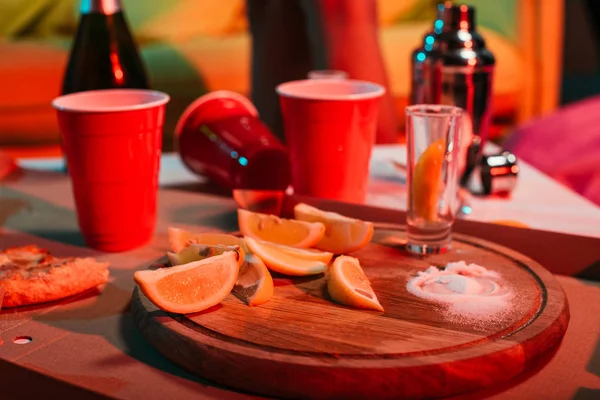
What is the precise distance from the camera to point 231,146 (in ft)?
3.91

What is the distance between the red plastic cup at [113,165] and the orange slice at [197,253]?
0.17 metres

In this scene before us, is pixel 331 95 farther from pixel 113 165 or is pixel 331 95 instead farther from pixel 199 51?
pixel 199 51

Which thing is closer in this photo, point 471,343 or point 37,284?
point 471,343

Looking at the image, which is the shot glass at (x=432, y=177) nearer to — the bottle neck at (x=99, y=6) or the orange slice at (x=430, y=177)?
the orange slice at (x=430, y=177)

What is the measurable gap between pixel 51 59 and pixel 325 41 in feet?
5.28

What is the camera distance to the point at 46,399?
0.65 metres

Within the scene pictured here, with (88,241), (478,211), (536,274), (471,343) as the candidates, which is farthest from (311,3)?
(471,343)

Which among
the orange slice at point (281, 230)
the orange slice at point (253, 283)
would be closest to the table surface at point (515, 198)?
the orange slice at point (281, 230)

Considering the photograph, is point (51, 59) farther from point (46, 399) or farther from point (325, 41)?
point (46, 399)

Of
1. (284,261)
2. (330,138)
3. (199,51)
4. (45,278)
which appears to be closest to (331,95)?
(330,138)

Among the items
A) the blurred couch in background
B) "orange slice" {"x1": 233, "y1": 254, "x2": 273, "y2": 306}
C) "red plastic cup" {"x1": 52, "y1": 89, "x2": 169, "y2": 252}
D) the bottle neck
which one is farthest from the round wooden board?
the blurred couch in background

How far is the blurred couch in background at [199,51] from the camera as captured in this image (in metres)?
3.23

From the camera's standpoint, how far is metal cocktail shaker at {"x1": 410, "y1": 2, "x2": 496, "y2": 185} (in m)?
1.24

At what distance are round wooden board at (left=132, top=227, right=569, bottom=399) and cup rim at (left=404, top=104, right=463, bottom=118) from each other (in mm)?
202
